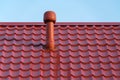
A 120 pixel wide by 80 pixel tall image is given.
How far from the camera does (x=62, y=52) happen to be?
27.2ft

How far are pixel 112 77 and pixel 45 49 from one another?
1.71 meters

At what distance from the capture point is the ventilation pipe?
27.6 feet

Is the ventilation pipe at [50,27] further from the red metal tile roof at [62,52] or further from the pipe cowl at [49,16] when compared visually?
the red metal tile roof at [62,52]

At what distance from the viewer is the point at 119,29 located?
934 cm

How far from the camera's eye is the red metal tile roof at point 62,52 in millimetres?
7637

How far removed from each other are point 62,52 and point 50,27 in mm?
683

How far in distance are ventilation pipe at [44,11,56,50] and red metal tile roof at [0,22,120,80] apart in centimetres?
16

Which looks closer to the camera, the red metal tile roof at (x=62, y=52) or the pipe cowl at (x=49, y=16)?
the red metal tile roof at (x=62, y=52)

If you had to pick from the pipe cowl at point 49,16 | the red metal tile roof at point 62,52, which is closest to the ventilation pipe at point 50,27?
the pipe cowl at point 49,16

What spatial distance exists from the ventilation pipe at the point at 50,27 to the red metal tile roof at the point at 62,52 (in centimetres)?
16

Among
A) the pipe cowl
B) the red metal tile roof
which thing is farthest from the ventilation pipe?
the red metal tile roof

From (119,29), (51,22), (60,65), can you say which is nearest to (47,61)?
(60,65)

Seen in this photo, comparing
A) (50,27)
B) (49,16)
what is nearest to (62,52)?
(50,27)

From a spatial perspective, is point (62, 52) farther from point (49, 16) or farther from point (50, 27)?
point (49, 16)
